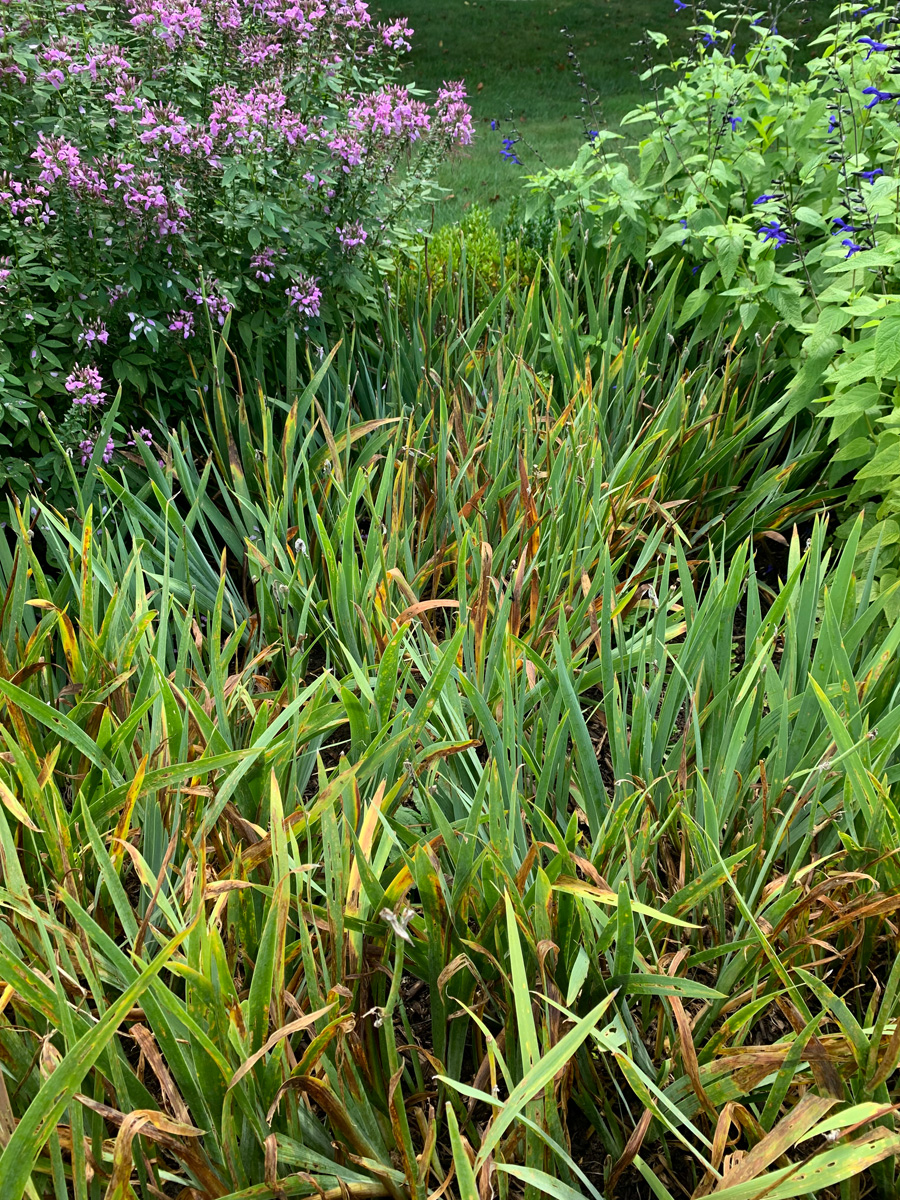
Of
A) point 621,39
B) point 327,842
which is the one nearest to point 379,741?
point 327,842

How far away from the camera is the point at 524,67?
10.8m

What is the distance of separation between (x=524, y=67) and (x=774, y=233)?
31.2 ft

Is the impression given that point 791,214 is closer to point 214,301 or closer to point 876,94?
point 876,94

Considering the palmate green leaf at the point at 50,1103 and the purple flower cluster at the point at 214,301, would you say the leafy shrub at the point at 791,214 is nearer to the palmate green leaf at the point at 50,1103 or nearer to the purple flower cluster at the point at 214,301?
the purple flower cluster at the point at 214,301

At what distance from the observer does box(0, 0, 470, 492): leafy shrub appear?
229cm

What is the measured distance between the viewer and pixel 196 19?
2369 mm

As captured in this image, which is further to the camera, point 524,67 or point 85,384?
point 524,67

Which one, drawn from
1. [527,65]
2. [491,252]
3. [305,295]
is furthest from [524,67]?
[305,295]

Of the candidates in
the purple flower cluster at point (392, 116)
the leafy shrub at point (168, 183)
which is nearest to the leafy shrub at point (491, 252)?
the purple flower cluster at point (392, 116)

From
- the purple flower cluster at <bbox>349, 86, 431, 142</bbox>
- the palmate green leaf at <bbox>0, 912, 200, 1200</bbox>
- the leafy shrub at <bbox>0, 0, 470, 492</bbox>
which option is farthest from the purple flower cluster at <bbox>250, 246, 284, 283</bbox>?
the palmate green leaf at <bbox>0, 912, 200, 1200</bbox>

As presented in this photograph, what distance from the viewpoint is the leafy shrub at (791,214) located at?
7.77ft

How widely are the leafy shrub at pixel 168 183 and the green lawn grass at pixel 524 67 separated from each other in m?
3.38

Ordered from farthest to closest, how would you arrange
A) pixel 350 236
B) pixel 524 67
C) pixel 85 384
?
pixel 524 67 → pixel 350 236 → pixel 85 384

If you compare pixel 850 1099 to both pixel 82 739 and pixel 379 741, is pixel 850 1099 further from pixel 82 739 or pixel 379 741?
pixel 82 739
